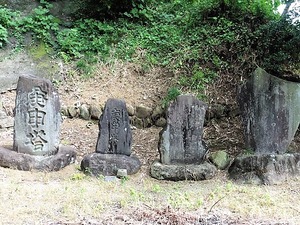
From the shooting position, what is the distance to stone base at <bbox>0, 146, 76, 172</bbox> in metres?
6.25

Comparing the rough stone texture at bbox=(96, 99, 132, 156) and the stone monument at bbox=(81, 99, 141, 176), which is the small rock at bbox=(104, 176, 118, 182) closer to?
the stone monument at bbox=(81, 99, 141, 176)

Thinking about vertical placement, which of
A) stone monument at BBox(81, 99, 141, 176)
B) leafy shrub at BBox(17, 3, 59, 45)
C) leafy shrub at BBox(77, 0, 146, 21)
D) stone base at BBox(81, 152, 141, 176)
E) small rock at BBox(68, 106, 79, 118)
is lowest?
stone base at BBox(81, 152, 141, 176)

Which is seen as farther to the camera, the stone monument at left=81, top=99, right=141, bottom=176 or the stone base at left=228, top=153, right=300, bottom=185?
the stone monument at left=81, top=99, right=141, bottom=176

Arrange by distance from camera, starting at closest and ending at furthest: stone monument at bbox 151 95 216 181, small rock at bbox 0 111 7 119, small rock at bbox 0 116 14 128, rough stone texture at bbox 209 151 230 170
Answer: stone monument at bbox 151 95 216 181, rough stone texture at bbox 209 151 230 170, small rock at bbox 0 116 14 128, small rock at bbox 0 111 7 119

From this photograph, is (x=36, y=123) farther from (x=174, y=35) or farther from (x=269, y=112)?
(x=174, y=35)

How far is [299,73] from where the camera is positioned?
8.25 metres

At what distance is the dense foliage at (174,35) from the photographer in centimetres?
905

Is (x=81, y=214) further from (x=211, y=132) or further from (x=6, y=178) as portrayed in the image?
(x=211, y=132)

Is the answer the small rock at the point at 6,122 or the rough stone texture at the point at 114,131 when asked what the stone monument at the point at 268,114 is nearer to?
the rough stone texture at the point at 114,131

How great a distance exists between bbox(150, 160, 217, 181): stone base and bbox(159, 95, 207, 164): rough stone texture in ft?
0.60

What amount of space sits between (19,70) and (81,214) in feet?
20.4

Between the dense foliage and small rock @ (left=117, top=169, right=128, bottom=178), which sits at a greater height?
the dense foliage

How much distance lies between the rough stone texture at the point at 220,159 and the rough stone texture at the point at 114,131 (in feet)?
4.67

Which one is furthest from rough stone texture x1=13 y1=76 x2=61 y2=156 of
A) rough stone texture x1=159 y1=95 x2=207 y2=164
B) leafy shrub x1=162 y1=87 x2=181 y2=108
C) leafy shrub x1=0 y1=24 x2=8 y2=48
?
leafy shrub x1=0 y1=24 x2=8 y2=48
